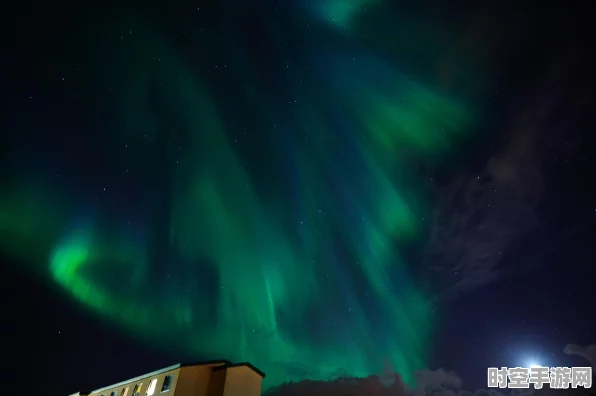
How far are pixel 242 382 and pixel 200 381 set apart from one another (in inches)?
145

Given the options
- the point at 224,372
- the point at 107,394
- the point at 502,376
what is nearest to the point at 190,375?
the point at 224,372

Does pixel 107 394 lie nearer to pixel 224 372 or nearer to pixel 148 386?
pixel 148 386

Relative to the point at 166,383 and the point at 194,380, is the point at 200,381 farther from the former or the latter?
the point at 166,383

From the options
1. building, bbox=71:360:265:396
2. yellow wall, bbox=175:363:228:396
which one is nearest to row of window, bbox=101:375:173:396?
building, bbox=71:360:265:396

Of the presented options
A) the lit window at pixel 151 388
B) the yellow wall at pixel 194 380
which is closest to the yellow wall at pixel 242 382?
the yellow wall at pixel 194 380

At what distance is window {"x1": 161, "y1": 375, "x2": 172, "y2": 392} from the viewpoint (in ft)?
93.2

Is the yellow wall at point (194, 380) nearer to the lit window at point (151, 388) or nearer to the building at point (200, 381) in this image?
the building at point (200, 381)

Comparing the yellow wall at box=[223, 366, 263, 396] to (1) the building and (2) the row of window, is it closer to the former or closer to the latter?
(1) the building

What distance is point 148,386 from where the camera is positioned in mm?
30344

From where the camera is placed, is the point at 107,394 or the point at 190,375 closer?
the point at 190,375

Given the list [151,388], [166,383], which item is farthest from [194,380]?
[151,388]

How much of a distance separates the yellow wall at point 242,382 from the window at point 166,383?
4.48 metres

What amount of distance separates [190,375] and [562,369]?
1126 inches

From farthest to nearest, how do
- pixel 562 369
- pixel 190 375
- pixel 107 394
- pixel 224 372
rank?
pixel 107 394 < pixel 224 372 < pixel 190 375 < pixel 562 369
